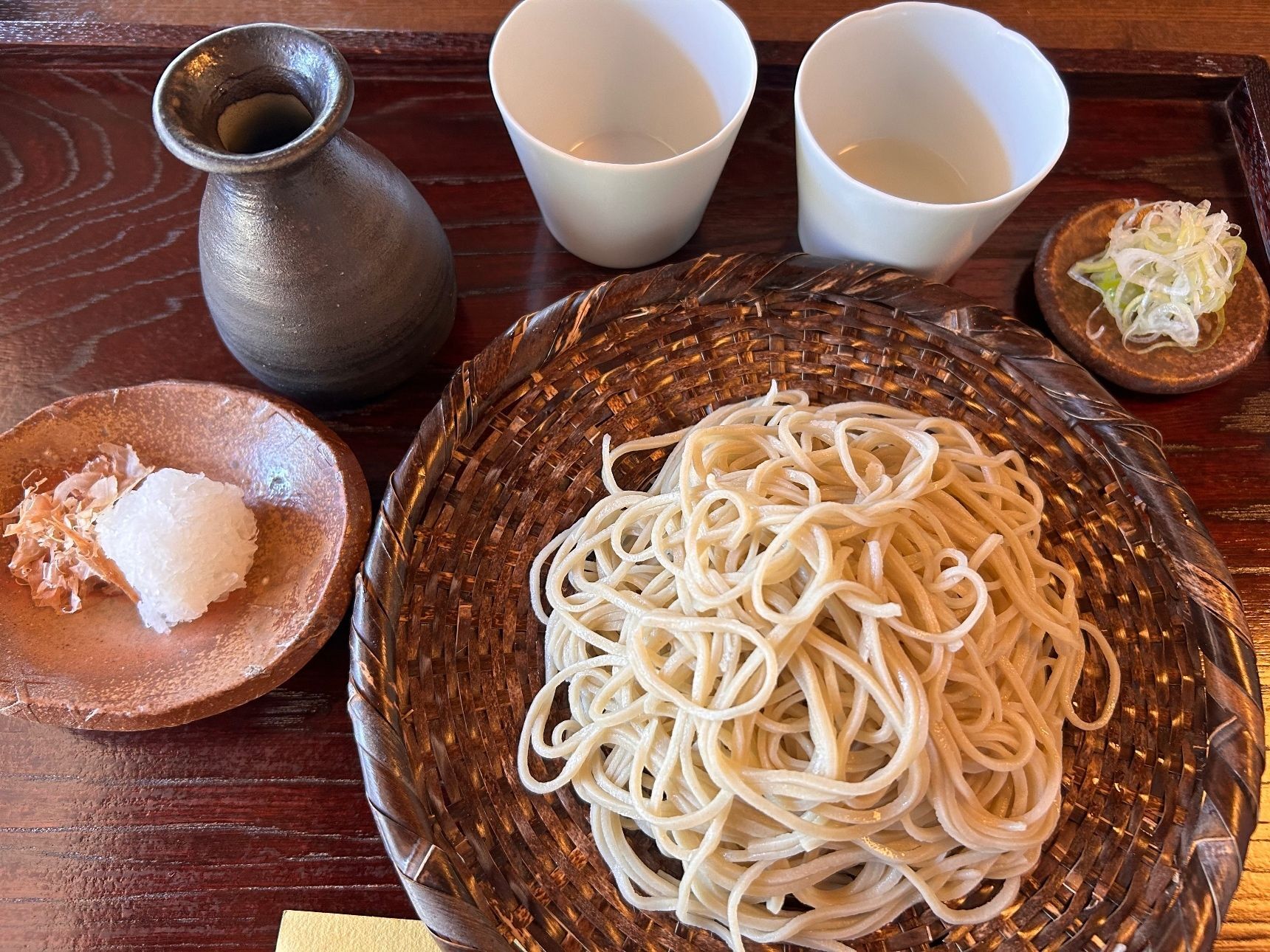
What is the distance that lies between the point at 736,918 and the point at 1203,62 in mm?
1668

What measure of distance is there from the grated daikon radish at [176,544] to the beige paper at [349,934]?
16.5 inches

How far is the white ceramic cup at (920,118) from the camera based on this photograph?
3.72 ft

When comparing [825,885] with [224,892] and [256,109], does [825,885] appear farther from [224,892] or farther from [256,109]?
[256,109]

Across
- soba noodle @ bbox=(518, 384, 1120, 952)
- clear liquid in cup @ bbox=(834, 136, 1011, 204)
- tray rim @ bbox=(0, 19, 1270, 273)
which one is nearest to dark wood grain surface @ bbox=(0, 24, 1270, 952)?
tray rim @ bbox=(0, 19, 1270, 273)

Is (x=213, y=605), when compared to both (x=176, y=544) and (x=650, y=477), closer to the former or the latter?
(x=176, y=544)

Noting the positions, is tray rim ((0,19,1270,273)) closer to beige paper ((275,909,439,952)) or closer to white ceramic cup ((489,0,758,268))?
white ceramic cup ((489,0,758,268))

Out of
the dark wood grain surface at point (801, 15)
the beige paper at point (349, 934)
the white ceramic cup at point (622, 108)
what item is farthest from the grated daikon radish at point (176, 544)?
the dark wood grain surface at point (801, 15)

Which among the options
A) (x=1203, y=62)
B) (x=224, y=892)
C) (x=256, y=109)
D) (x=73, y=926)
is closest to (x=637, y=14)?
(x=256, y=109)

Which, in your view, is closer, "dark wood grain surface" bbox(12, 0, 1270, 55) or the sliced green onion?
the sliced green onion

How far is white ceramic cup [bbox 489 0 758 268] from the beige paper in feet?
3.27

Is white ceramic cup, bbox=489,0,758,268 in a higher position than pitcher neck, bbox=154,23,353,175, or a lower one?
lower

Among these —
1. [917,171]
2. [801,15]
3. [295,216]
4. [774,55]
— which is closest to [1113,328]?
[917,171]

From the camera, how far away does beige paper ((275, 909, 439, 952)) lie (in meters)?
1.02

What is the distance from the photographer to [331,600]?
3.52 feet
